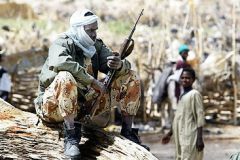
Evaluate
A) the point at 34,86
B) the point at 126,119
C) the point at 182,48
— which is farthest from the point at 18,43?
the point at 126,119

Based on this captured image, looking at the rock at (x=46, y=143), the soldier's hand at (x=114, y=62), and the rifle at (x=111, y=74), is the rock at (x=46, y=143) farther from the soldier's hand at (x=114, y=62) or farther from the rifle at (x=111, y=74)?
the soldier's hand at (x=114, y=62)

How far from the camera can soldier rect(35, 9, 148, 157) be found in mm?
5441

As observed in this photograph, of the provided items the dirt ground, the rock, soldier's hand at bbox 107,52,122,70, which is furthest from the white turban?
the dirt ground

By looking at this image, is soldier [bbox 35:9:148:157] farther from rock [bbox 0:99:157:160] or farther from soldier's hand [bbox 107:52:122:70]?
rock [bbox 0:99:157:160]

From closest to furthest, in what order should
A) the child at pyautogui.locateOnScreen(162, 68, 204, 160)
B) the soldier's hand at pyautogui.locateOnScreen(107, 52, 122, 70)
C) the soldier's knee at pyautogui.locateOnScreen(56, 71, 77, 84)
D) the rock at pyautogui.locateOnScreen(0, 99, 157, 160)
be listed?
the soldier's knee at pyautogui.locateOnScreen(56, 71, 77, 84) < the rock at pyautogui.locateOnScreen(0, 99, 157, 160) < the soldier's hand at pyautogui.locateOnScreen(107, 52, 122, 70) < the child at pyautogui.locateOnScreen(162, 68, 204, 160)

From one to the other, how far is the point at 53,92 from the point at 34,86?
9.39 meters

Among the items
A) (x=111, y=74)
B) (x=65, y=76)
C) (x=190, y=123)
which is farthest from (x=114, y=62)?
(x=190, y=123)

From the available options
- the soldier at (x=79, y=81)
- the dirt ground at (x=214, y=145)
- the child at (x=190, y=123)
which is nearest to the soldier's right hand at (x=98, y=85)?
the soldier at (x=79, y=81)

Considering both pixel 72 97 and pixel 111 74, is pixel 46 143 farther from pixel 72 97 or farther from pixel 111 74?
pixel 111 74

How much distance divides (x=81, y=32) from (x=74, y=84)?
1.63 ft

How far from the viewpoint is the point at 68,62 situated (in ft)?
17.8

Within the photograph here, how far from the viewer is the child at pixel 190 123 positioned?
286 inches

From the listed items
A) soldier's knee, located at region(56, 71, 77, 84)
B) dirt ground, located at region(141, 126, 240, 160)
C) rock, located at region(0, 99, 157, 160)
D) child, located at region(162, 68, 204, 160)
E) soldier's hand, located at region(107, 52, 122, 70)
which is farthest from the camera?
dirt ground, located at region(141, 126, 240, 160)

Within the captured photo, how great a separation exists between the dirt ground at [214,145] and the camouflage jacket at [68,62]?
15.1 ft
